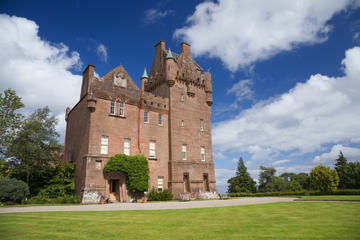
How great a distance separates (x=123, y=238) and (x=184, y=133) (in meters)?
27.0

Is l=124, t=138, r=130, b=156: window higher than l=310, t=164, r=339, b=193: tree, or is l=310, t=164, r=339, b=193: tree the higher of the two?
l=124, t=138, r=130, b=156: window

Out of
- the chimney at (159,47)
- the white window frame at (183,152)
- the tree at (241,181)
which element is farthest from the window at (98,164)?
the tree at (241,181)

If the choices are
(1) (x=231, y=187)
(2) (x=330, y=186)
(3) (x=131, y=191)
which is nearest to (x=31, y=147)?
(3) (x=131, y=191)

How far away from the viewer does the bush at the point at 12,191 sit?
20531 millimetres

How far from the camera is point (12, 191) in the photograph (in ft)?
68.6

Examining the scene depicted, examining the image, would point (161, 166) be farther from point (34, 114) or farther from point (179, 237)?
point (179, 237)

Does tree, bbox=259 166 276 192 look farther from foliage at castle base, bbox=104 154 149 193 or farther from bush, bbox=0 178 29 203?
bush, bbox=0 178 29 203

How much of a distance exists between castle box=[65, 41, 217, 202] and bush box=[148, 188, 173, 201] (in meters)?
1.06

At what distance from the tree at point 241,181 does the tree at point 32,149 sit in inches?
1795

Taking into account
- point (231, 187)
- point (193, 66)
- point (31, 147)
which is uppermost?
point (193, 66)

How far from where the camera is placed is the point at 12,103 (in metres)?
27.2

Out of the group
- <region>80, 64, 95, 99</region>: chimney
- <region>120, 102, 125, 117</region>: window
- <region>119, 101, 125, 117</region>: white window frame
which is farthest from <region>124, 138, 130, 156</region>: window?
<region>80, 64, 95, 99</region>: chimney

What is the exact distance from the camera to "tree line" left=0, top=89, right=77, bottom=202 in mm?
26188

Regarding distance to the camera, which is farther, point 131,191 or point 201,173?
point 201,173
